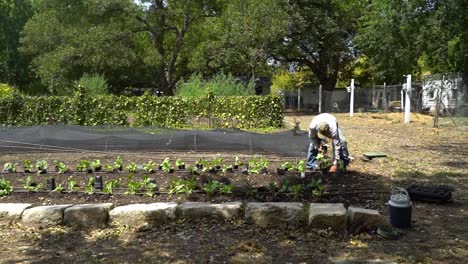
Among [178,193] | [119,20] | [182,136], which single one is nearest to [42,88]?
[119,20]

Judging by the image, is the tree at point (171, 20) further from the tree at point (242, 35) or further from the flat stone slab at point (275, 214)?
the flat stone slab at point (275, 214)

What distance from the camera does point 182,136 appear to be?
9.97 metres

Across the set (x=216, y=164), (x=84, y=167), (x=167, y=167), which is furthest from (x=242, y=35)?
(x=84, y=167)

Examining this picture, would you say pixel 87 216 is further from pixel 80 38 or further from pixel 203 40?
pixel 203 40

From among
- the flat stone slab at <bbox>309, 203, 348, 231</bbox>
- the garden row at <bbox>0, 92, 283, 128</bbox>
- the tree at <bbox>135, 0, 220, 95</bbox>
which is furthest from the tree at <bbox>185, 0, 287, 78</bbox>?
the flat stone slab at <bbox>309, 203, 348, 231</bbox>

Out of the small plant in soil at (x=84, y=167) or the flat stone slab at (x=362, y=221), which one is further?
the small plant in soil at (x=84, y=167)

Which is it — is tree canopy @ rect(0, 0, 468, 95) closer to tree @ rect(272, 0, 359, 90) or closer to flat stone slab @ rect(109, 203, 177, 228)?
tree @ rect(272, 0, 359, 90)

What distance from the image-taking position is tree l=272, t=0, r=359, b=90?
1232 inches

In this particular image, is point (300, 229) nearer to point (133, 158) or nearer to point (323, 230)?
point (323, 230)

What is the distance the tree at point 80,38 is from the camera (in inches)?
1092

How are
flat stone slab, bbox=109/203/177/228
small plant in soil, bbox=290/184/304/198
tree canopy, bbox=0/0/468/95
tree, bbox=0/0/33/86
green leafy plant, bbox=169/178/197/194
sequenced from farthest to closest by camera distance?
tree, bbox=0/0/33/86
tree canopy, bbox=0/0/468/95
green leafy plant, bbox=169/178/197/194
small plant in soil, bbox=290/184/304/198
flat stone slab, bbox=109/203/177/228

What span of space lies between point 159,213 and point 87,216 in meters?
Answer: 0.80

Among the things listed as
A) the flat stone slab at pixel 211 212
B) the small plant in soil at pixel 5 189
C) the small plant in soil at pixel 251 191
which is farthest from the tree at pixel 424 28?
the small plant in soil at pixel 5 189

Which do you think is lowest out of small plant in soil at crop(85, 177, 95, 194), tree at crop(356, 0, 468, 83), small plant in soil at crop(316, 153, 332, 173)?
small plant in soil at crop(85, 177, 95, 194)
